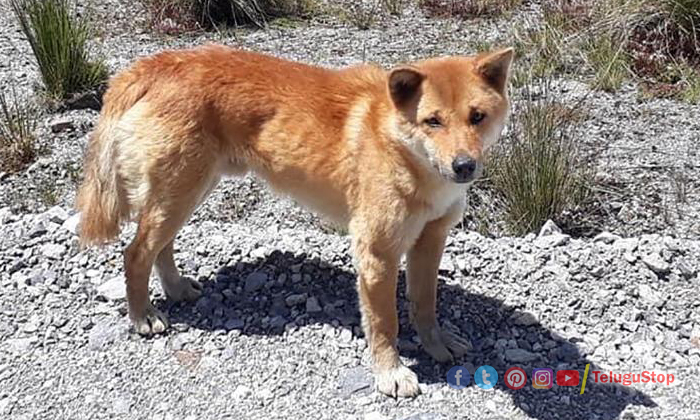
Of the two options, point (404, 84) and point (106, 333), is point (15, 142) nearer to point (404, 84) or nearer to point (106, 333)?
point (106, 333)

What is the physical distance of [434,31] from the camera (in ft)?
30.8

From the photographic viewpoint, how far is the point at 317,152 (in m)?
4.11

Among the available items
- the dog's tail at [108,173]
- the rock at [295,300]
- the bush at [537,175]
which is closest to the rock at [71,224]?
the dog's tail at [108,173]

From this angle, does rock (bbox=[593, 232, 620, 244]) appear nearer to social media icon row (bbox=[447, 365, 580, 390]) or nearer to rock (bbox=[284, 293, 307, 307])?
social media icon row (bbox=[447, 365, 580, 390])

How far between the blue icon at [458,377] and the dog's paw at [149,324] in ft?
4.75

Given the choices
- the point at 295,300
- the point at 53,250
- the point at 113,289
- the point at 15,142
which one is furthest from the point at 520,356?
the point at 15,142

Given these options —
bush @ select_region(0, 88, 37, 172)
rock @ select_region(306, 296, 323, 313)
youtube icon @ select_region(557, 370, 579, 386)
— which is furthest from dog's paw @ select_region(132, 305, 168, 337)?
bush @ select_region(0, 88, 37, 172)

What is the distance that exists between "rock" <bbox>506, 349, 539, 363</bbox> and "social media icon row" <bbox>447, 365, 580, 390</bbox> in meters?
0.06

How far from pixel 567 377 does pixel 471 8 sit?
21.0 feet

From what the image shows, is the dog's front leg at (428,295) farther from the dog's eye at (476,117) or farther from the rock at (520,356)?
the dog's eye at (476,117)

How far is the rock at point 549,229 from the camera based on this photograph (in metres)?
5.22

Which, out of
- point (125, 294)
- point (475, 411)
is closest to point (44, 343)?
point (125, 294)

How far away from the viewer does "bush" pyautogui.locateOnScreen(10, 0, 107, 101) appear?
7176 mm

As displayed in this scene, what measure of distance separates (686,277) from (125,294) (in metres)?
2.98
